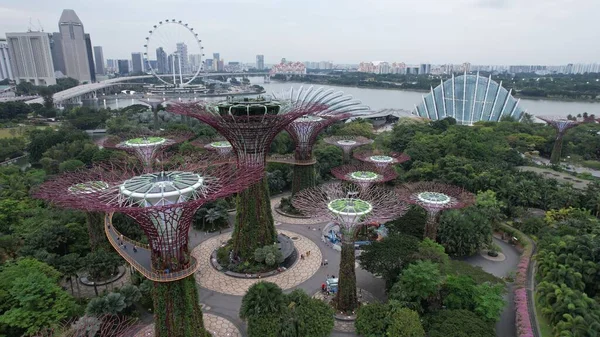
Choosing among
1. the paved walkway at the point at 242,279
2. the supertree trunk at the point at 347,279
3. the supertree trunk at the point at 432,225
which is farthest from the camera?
the supertree trunk at the point at 432,225

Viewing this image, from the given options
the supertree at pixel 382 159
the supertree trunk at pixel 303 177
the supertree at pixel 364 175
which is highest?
the supertree at pixel 382 159

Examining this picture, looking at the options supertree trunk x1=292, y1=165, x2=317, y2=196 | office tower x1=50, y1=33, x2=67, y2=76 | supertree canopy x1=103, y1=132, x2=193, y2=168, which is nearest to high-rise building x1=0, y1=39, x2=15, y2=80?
office tower x1=50, y1=33, x2=67, y2=76

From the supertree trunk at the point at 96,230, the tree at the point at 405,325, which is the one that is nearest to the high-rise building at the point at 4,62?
the supertree trunk at the point at 96,230

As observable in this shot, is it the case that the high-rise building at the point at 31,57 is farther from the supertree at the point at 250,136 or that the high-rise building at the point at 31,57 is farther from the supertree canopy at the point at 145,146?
the supertree at the point at 250,136

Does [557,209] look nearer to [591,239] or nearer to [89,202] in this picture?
[591,239]

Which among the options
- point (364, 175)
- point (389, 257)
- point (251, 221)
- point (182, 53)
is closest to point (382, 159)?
point (364, 175)

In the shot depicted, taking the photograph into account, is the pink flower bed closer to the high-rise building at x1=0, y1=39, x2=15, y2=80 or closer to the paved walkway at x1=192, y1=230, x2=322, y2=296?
the paved walkway at x1=192, y1=230, x2=322, y2=296
